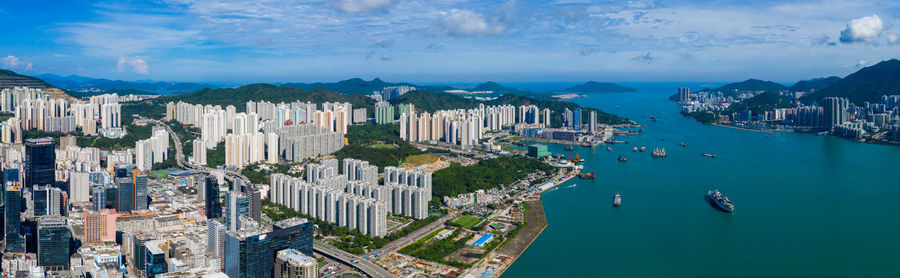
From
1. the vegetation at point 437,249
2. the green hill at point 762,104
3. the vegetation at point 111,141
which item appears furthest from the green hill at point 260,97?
the green hill at point 762,104

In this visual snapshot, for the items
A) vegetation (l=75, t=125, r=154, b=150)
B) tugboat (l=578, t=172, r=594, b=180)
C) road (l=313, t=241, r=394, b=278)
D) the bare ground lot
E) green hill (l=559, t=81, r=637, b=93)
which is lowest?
road (l=313, t=241, r=394, b=278)

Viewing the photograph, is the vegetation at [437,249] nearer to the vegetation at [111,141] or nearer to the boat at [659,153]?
the boat at [659,153]

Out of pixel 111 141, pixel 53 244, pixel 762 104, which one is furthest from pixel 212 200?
pixel 762 104

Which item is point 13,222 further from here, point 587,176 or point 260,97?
point 260,97

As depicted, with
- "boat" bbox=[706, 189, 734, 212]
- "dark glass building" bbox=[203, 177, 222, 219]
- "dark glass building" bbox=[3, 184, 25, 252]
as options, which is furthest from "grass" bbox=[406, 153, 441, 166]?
"dark glass building" bbox=[3, 184, 25, 252]

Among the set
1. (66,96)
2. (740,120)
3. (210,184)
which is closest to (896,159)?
(740,120)

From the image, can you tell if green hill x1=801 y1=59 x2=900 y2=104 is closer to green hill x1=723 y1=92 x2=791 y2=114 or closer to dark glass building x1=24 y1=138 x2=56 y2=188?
green hill x1=723 y1=92 x2=791 y2=114

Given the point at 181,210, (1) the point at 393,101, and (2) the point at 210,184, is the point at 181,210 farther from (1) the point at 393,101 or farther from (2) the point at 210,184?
(1) the point at 393,101
